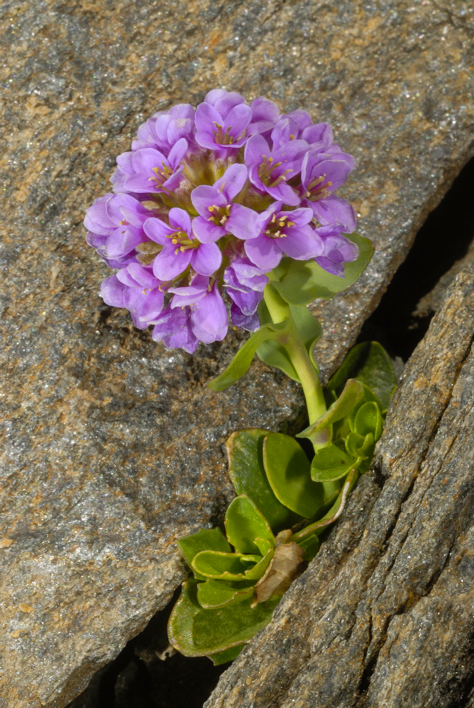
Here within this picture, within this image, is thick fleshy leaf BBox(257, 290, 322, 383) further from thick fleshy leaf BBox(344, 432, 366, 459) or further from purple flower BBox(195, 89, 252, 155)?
purple flower BBox(195, 89, 252, 155)

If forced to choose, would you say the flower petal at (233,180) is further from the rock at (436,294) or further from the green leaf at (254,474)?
the rock at (436,294)

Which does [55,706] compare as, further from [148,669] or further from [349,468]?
[349,468]

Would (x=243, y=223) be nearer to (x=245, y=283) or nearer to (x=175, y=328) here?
(x=245, y=283)

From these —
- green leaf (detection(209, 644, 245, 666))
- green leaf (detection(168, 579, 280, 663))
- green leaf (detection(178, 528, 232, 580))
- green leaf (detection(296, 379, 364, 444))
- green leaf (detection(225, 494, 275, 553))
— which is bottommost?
green leaf (detection(209, 644, 245, 666))

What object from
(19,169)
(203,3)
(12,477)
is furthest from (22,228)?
(203,3)

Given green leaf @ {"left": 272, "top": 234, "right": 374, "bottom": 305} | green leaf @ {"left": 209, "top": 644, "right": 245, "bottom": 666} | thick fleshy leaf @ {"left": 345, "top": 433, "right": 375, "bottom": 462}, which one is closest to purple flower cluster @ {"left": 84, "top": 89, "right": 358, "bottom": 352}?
green leaf @ {"left": 272, "top": 234, "right": 374, "bottom": 305}

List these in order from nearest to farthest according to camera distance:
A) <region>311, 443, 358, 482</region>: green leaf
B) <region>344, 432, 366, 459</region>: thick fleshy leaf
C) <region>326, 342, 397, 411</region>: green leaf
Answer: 1. <region>311, 443, 358, 482</region>: green leaf
2. <region>344, 432, 366, 459</region>: thick fleshy leaf
3. <region>326, 342, 397, 411</region>: green leaf

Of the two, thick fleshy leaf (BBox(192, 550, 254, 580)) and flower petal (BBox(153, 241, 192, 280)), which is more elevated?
flower petal (BBox(153, 241, 192, 280))
